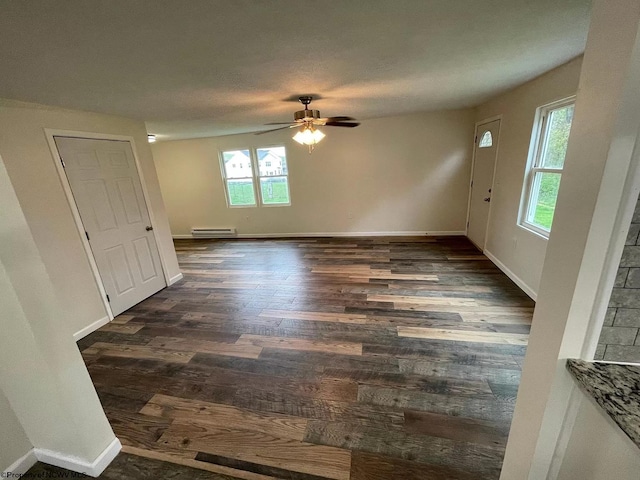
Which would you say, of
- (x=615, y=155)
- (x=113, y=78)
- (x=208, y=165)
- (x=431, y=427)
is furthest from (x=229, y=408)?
(x=208, y=165)

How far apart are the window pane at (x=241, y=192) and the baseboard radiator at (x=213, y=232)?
0.69 m

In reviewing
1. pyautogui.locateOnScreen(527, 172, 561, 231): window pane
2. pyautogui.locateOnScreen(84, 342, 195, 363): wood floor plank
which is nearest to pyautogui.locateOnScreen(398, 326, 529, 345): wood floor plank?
pyautogui.locateOnScreen(527, 172, 561, 231): window pane

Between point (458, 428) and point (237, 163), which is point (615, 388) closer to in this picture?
point (458, 428)

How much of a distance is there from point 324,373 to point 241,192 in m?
4.75

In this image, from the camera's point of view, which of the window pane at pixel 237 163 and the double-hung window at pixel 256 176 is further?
the window pane at pixel 237 163

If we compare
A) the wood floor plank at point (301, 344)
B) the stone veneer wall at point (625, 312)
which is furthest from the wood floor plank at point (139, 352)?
the stone veneer wall at point (625, 312)

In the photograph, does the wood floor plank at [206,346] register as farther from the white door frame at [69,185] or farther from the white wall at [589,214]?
the white wall at [589,214]

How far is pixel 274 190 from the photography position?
5598mm

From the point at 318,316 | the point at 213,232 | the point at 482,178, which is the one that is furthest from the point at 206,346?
the point at 482,178

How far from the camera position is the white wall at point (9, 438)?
1.31 metres

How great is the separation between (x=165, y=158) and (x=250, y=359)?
5550 mm

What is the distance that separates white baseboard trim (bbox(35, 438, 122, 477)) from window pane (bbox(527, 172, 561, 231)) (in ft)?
13.5

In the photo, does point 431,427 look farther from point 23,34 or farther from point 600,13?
point 23,34

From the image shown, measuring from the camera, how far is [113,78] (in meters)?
1.80
